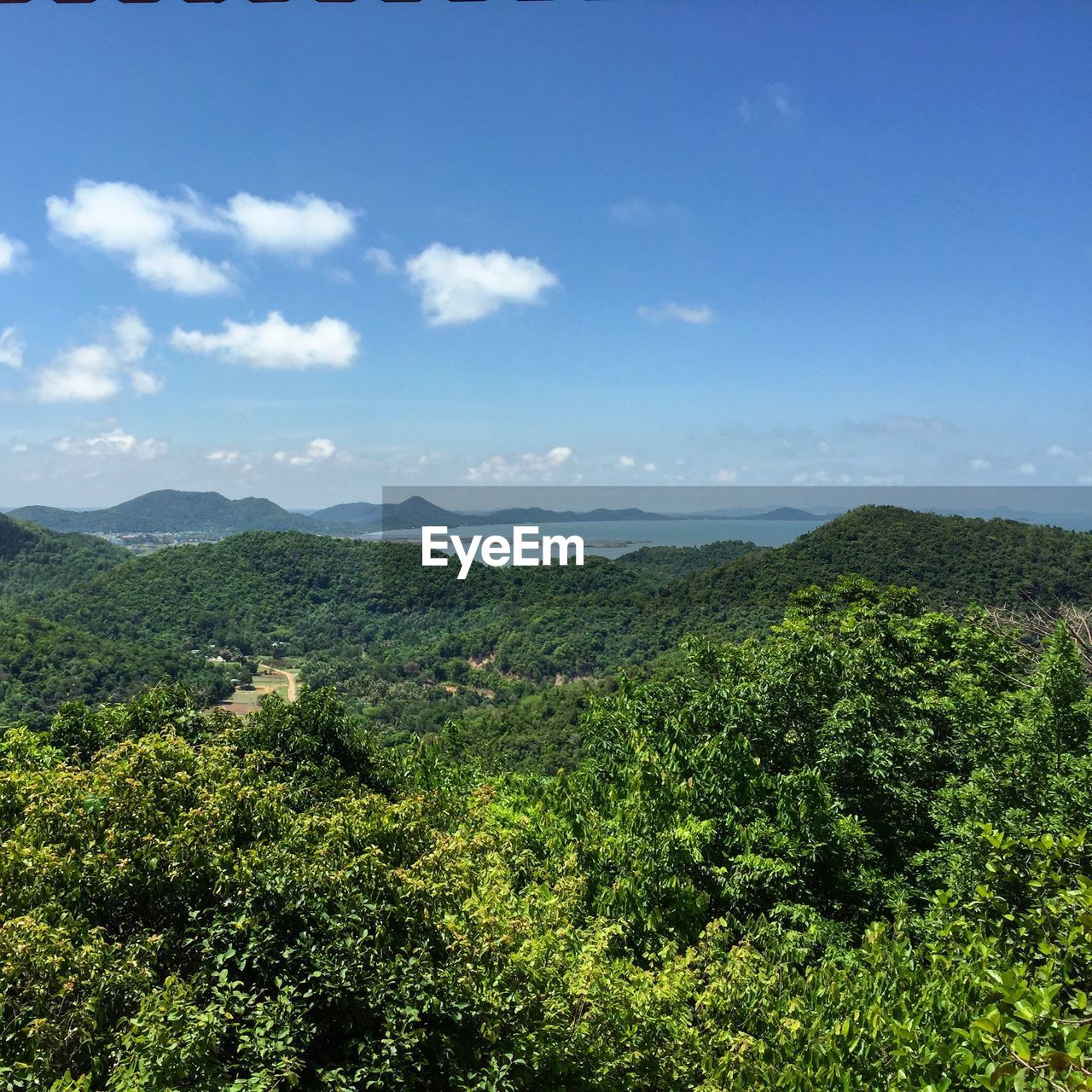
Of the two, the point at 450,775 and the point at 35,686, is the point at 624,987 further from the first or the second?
the point at 35,686

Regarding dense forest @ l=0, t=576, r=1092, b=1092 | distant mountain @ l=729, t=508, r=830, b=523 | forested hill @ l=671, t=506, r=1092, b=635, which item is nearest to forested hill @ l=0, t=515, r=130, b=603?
forested hill @ l=671, t=506, r=1092, b=635

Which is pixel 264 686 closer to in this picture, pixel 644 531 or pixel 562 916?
pixel 562 916

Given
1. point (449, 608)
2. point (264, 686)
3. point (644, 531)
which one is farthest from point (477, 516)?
point (264, 686)

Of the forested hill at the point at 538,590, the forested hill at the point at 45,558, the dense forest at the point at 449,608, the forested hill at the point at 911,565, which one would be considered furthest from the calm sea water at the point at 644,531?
the forested hill at the point at 911,565

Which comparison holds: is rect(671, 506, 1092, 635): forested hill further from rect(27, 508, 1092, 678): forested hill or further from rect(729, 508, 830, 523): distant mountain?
rect(729, 508, 830, 523): distant mountain

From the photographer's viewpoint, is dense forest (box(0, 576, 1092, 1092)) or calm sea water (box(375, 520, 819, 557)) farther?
calm sea water (box(375, 520, 819, 557))

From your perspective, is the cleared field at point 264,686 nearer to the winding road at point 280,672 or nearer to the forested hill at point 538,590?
the winding road at point 280,672

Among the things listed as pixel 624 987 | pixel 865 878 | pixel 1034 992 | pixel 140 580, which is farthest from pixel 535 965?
pixel 140 580
